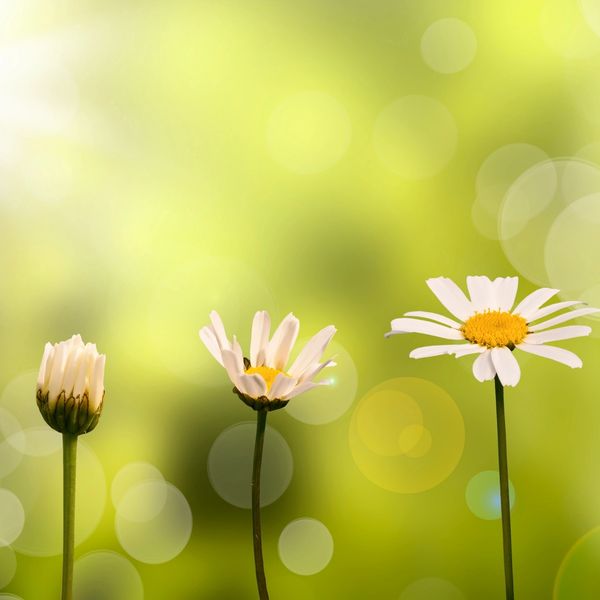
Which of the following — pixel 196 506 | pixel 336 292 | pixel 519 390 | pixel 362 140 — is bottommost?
pixel 196 506

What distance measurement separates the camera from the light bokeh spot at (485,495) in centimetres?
82

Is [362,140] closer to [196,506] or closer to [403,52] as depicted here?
[403,52]

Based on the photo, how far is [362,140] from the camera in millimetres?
971

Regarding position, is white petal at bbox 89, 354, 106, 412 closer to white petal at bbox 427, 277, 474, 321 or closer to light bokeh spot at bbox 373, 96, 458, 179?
white petal at bbox 427, 277, 474, 321

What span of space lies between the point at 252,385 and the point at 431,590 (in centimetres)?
50

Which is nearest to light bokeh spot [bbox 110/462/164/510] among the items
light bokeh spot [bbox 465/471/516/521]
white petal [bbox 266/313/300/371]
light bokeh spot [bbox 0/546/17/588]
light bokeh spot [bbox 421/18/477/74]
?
light bokeh spot [bbox 0/546/17/588]

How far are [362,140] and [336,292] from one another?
0.20m

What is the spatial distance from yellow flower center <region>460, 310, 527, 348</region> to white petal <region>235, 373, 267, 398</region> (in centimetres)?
13

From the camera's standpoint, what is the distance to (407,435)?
2.81ft

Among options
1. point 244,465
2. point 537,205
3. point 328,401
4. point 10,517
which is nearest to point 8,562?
point 10,517

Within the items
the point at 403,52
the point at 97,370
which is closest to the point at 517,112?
the point at 403,52

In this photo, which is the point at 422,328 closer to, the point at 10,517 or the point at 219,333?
the point at 219,333

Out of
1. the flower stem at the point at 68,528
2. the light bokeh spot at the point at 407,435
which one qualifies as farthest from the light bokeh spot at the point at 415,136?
the flower stem at the point at 68,528

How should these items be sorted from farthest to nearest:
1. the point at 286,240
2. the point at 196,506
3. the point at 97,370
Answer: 1. the point at 286,240
2. the point at 196,506
3. the point at 97,370
